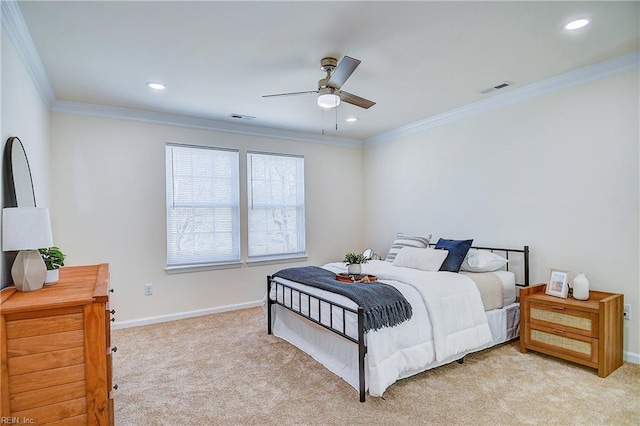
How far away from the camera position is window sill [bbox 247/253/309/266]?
489 cm

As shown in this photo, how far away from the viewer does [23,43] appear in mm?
2352

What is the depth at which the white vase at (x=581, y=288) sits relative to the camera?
9.43ft

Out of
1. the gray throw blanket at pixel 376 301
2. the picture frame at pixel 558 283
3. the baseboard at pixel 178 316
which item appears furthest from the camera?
the baseboard at pixel 178 316

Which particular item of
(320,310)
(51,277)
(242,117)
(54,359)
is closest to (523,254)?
(320,310)

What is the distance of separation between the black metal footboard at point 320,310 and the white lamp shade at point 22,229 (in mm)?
1883

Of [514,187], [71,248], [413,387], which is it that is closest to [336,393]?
[413,387]

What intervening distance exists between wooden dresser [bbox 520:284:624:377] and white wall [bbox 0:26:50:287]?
3904 mm

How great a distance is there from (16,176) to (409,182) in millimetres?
4293

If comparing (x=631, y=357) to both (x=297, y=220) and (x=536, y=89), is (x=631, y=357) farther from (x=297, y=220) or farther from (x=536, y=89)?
(x=297, y=220)

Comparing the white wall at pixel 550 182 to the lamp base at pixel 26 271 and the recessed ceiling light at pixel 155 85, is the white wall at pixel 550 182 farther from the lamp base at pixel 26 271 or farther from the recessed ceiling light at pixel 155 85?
the lamp base at pixel 26 271

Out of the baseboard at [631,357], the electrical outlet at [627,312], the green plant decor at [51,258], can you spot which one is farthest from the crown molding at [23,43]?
the baseboard at [631,357]

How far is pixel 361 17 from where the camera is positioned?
221 cm

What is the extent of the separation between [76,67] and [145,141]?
1.35 metres

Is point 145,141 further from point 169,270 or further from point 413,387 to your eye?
point 413,387
